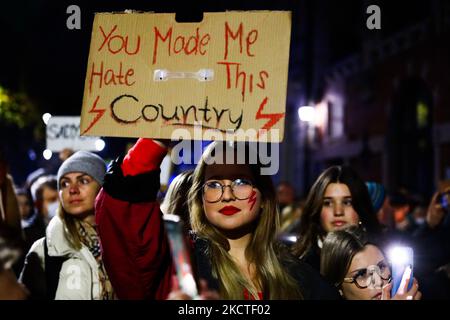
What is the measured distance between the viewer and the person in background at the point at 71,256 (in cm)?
291

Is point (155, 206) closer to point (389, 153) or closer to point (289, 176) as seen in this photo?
point (389, 153)

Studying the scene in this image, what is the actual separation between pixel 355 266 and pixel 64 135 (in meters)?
3.64

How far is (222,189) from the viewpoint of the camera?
9.34ft


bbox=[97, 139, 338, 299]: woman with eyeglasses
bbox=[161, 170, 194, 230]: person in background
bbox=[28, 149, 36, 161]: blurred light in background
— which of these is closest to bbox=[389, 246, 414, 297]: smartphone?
bbox=[97, 139, 338, 299]: woman with eyeglasses

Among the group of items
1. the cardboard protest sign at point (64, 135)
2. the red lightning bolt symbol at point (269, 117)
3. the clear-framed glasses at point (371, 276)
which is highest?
the cardboard protest sign at point (64, 135)

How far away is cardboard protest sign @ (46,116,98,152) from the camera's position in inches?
239

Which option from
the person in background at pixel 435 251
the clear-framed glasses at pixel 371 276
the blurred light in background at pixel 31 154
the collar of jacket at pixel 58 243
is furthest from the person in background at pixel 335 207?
the blurred light in background at pixel 31 154

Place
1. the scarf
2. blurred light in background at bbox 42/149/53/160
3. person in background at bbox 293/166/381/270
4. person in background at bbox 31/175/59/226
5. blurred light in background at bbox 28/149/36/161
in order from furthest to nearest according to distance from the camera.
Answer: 1. blurred light in background at bbox 28/149/36/161
2. person in background at bbox 31/175/59/226
3. blurred light in background at bbox 42/149/53/160
4. person in background at bbox 293/166/381/270
5. the scarf

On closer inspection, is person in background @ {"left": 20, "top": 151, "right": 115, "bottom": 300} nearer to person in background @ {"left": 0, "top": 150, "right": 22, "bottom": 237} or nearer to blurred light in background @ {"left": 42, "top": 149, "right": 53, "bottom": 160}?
person in background @ {"left": 0, "top": 150, "right": 22, "bottom": 237}

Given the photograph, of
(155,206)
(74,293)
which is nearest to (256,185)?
(155,206)

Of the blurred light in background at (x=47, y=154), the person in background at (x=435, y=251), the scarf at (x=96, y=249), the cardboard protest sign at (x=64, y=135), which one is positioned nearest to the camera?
the scarf at (x=96, y=249)

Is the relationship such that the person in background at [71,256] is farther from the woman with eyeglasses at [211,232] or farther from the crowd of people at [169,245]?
the woman with eyeglasses at [211,232]

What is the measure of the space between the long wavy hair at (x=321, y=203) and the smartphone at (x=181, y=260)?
224 cm

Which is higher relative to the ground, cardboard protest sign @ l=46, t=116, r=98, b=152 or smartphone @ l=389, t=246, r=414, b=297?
cardboard protest sign @ l=46, t=116, r=98, b=152
